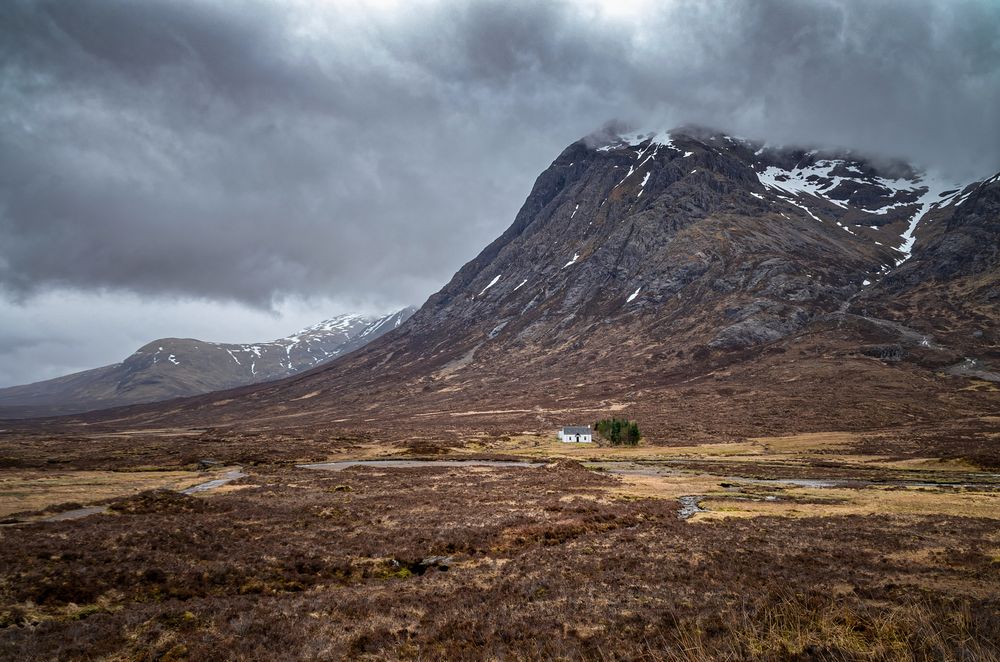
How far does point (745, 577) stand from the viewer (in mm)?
19125

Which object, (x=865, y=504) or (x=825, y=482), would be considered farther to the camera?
(x=825, y=482)

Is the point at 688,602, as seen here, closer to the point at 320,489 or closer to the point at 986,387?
the point at 320,489

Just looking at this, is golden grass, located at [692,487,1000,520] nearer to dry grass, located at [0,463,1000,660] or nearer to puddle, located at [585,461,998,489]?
dry grass, located at [0,463,1000,660]

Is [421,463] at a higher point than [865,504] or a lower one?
lower

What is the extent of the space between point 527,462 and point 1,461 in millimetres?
81457

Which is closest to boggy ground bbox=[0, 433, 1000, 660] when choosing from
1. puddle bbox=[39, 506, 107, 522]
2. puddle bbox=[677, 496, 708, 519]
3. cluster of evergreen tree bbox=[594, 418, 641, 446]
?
puddle bbox=[677, 496, 708, 519]

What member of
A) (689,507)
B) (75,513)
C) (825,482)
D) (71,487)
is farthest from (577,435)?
(75,513)

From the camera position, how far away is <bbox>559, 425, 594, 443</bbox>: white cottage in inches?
4464

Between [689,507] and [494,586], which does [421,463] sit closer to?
[689,507]

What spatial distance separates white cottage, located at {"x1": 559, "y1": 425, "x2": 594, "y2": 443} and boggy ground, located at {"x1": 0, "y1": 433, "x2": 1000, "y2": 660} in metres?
73.1

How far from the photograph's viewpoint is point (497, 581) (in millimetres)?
20094

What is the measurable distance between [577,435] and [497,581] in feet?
316

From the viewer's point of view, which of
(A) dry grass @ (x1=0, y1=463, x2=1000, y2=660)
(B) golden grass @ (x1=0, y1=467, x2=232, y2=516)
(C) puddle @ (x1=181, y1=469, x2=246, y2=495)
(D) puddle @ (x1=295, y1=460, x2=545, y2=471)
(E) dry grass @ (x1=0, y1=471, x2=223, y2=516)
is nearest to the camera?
(A) dry grass @ (x1=0, y1=463, x2=1000, y2=660)

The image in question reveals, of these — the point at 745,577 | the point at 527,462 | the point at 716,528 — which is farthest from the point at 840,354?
the point at 745,577
